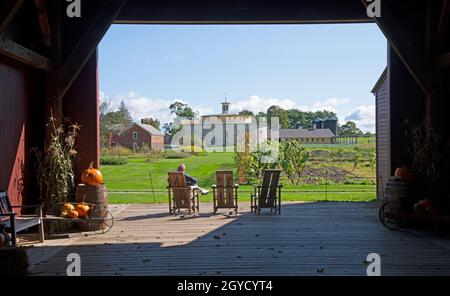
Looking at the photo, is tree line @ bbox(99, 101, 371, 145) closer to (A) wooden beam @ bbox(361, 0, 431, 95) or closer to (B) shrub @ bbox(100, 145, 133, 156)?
(B) shrub @ bbox(100, 145, 133, 156)

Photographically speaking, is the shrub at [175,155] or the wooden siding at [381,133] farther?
the shrub at [175,155]

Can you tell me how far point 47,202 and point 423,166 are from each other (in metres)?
5.88

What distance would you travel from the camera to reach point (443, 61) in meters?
7.17

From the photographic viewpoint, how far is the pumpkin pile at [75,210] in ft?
21.8

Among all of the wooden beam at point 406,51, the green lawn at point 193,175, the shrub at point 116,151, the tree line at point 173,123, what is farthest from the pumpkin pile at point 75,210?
the tree line at point 173,123

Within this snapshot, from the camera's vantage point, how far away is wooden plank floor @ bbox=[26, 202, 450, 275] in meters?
4.67

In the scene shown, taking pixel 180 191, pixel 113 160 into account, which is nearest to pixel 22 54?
pixel 180 191

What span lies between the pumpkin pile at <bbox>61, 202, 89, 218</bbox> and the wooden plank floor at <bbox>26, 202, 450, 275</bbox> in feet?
1.47

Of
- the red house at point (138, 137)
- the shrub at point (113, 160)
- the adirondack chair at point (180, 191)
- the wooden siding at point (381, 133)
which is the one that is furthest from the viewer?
the red house at point (138, 137)

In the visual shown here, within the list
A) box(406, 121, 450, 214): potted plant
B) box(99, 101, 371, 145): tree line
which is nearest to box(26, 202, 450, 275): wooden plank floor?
box(406, 121, 450, 214): potted plant

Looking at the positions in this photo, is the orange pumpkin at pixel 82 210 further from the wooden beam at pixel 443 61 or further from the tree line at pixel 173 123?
the tree line at pixel 173 123

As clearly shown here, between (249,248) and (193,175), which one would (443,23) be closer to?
(249,248)

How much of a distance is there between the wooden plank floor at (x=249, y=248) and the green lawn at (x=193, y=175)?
298cm
